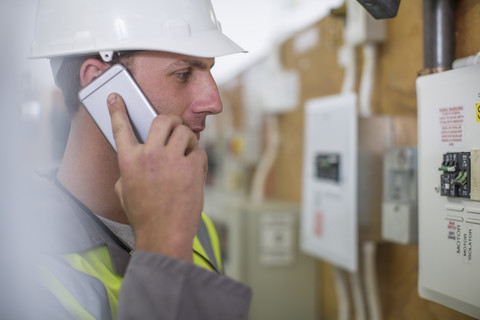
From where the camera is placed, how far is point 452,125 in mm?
760

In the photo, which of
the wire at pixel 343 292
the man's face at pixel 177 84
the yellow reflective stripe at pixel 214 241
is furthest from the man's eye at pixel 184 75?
the wire at pixel 343 292

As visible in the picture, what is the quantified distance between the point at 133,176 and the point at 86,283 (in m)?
0.19

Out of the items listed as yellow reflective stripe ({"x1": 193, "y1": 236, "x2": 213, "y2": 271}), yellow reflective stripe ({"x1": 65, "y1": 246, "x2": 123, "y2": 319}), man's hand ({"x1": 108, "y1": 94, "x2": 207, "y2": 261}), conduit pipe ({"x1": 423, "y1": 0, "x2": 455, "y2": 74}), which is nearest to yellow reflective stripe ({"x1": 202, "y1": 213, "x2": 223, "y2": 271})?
yellow reflective stripe ({"x1": 193, "y1": 236, "x2": 213, "y2": 271})

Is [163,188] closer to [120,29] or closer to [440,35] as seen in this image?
[120,29]

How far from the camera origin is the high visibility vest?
63 cm

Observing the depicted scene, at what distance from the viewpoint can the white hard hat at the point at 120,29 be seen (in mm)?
699

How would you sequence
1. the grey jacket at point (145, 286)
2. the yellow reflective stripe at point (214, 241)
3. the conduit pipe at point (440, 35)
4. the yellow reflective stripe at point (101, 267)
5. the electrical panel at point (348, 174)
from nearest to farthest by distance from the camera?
the grey jacket at point (145, 286), the yellow reflective stripe at point (101, 267), the conduit pipe at point (440, 35), the yellow reflective stripe at point (214, 241), the electrical panel at point (348, 174)

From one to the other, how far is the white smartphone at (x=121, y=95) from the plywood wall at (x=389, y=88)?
586 millimetres

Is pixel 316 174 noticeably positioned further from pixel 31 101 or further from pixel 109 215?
pixel 31 101

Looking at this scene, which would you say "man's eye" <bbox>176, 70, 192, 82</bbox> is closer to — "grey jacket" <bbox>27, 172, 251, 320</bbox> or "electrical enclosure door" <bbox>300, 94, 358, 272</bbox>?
"grey jacket" <bbox>27, 172, 251, 320</bbox>

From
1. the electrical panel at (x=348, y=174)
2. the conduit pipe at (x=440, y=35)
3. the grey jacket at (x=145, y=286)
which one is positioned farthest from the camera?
the electrical panel at (x=348, y=174)

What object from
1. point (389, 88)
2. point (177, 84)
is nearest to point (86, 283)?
point (177, 84)

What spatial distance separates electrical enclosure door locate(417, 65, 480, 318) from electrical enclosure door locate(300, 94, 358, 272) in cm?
46

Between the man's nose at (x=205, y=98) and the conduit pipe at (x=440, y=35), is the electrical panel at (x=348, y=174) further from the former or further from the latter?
the man's nose at (x=205, y=98)
